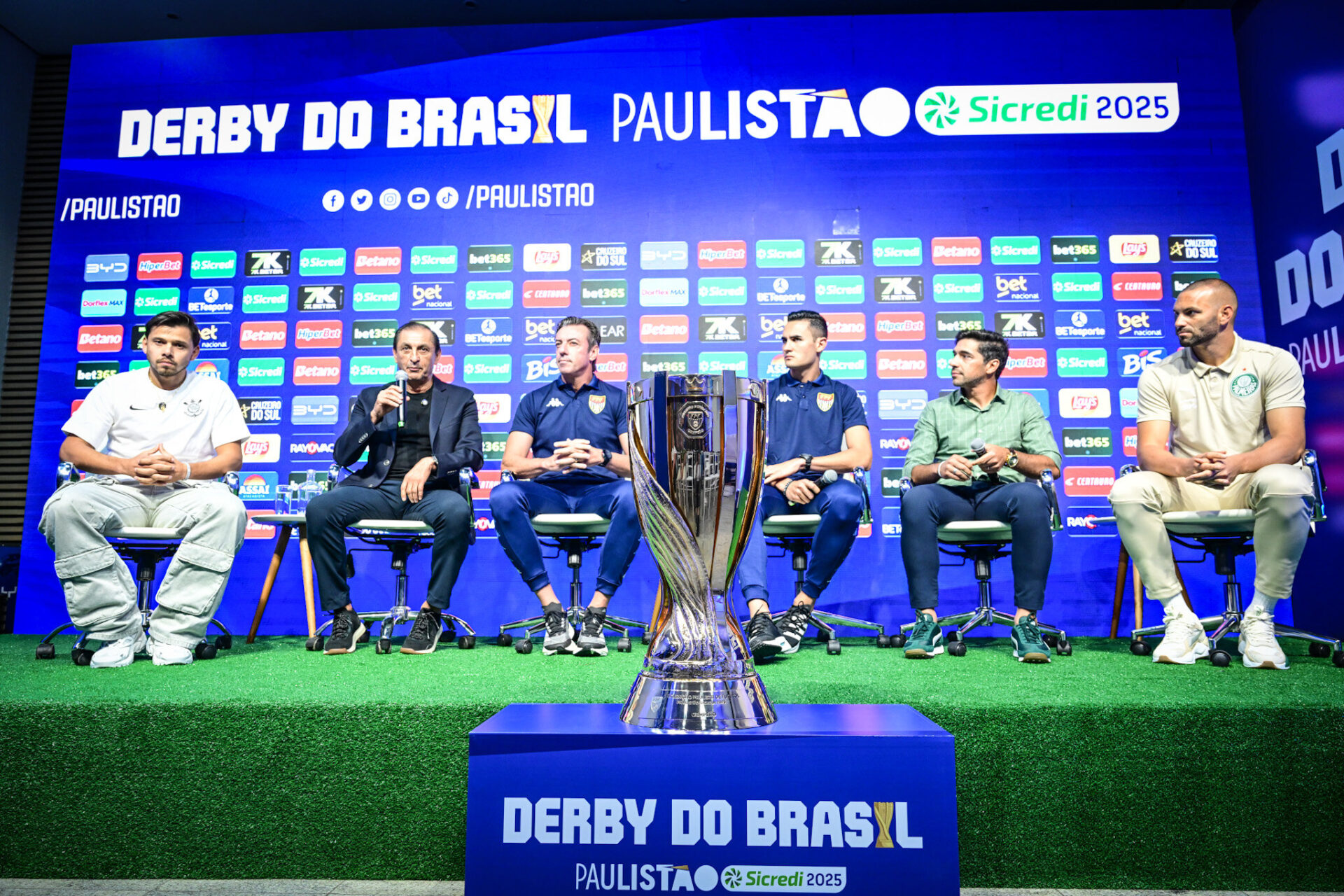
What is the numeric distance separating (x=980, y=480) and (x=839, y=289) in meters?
1.71

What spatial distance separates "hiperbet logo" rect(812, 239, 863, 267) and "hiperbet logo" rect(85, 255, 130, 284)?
145 inches

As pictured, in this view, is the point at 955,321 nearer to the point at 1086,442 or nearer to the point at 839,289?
the point at 839,289

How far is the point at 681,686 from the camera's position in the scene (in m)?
1.07

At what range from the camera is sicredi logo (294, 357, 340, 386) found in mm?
4336

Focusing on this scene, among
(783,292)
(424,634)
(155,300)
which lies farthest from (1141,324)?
(155,300)

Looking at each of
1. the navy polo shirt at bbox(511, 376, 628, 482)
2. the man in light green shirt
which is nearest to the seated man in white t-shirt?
the navy polo shirt at bbox(511, 376, 628, 482)

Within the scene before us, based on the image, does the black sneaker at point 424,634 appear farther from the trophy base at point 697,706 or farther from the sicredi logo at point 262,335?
the sicredi logo at point 262,335

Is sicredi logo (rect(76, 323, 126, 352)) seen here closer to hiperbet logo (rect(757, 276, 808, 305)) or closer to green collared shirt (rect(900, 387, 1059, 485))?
hiperbet logo (rect(757, 276, 808, 305))

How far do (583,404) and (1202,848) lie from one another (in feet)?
7.92

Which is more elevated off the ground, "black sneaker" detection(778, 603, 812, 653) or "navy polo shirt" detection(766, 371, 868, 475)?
"navy polo shirt" detection(766, 371, 868, 475)

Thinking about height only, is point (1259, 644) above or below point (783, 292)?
below

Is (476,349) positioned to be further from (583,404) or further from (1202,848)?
(1202,848)

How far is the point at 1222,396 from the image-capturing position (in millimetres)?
2584

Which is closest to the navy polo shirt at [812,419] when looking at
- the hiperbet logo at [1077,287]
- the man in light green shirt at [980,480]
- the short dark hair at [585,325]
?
the man in light green shirt at [980,480]
